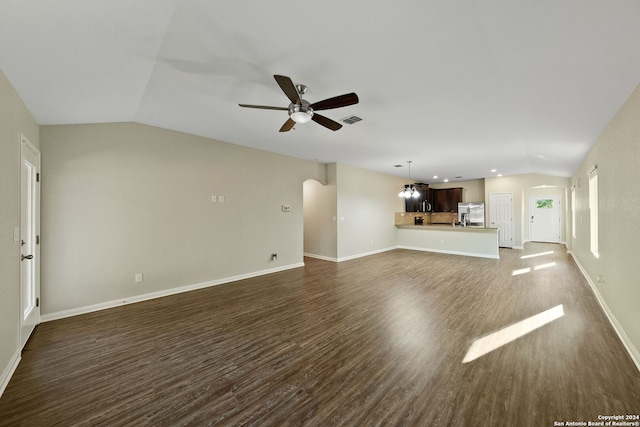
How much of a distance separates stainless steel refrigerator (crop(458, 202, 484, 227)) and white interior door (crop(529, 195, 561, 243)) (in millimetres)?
2642

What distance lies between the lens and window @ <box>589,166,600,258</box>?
3.83m

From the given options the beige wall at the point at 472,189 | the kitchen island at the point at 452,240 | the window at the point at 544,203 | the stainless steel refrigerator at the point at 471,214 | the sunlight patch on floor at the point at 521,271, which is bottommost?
the sunlight patch on floor at the point at 521,271

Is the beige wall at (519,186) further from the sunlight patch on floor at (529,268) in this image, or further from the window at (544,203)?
the sunlight patch on floor at (529,268)

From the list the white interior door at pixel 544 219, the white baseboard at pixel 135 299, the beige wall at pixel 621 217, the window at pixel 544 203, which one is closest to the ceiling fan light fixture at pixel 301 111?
the beige wall at pixel 621 217

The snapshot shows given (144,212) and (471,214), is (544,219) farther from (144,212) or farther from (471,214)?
(144,212)

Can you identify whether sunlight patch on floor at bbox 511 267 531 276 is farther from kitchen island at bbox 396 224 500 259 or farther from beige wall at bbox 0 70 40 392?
beige wall at bbox 0 70 40 392

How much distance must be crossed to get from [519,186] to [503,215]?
3.56 feet

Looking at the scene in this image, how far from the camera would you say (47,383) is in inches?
77.9

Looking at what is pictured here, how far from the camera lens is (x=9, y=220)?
2152 millimetres

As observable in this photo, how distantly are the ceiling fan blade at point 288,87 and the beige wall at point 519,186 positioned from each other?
30.0 feet

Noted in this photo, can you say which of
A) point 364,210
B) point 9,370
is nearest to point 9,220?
point 9,370

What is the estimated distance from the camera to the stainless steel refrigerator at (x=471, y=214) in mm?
9141

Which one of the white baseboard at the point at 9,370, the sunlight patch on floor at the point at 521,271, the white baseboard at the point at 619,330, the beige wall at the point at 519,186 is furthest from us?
the beige wall at the point at 519,186

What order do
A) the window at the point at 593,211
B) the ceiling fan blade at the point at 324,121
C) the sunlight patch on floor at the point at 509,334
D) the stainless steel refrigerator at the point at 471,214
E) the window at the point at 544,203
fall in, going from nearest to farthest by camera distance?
the sunlight patch on floor at the point at 509,334, the ceiling fan blade at the point at 324,121, the window at the point at 593,211, the stainless steel refrigerator at the point at 471,214, the window at the point at 544,203
